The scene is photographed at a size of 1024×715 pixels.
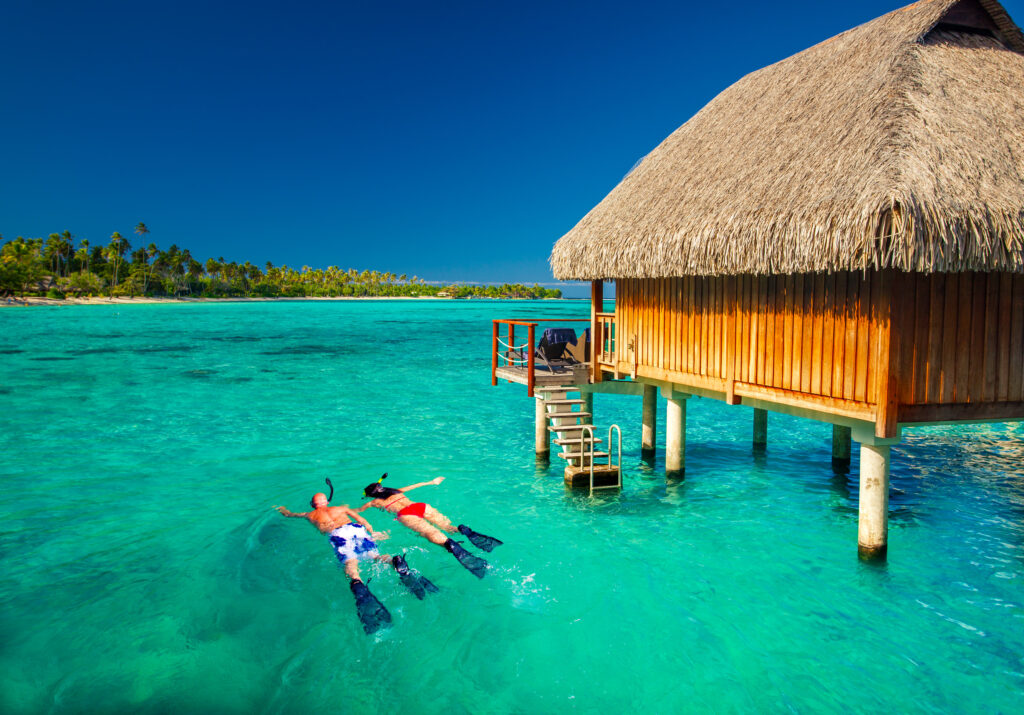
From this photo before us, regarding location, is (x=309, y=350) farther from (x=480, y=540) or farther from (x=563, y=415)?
(x=480, y=540)

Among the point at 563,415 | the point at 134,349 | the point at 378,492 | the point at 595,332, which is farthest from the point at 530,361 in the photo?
the point at 134,349

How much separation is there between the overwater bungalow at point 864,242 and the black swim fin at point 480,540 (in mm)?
3819

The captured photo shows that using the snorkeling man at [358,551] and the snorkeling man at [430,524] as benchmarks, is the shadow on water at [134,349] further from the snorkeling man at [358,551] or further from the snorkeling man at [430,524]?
the snorkeling man at [430,524]

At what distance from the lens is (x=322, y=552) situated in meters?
9.72

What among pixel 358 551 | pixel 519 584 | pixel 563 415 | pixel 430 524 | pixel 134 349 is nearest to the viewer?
pixel 519 584

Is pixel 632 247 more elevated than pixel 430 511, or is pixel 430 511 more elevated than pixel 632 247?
pixel 632 247

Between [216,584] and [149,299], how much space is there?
134799 millimetres

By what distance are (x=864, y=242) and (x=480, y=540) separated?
6.34m

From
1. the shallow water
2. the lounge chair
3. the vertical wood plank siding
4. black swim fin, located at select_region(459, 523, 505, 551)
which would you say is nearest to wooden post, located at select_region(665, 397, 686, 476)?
the shallow water

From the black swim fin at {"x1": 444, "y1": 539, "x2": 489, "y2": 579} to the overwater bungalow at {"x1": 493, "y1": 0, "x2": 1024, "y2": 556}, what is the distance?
4.21 metres

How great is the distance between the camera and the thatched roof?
697cm

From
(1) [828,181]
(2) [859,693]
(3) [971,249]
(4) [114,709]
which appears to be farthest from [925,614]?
(4) [114,709]

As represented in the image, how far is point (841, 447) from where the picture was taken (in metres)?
13.7

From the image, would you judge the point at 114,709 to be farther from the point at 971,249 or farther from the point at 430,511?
the point at 971,249
